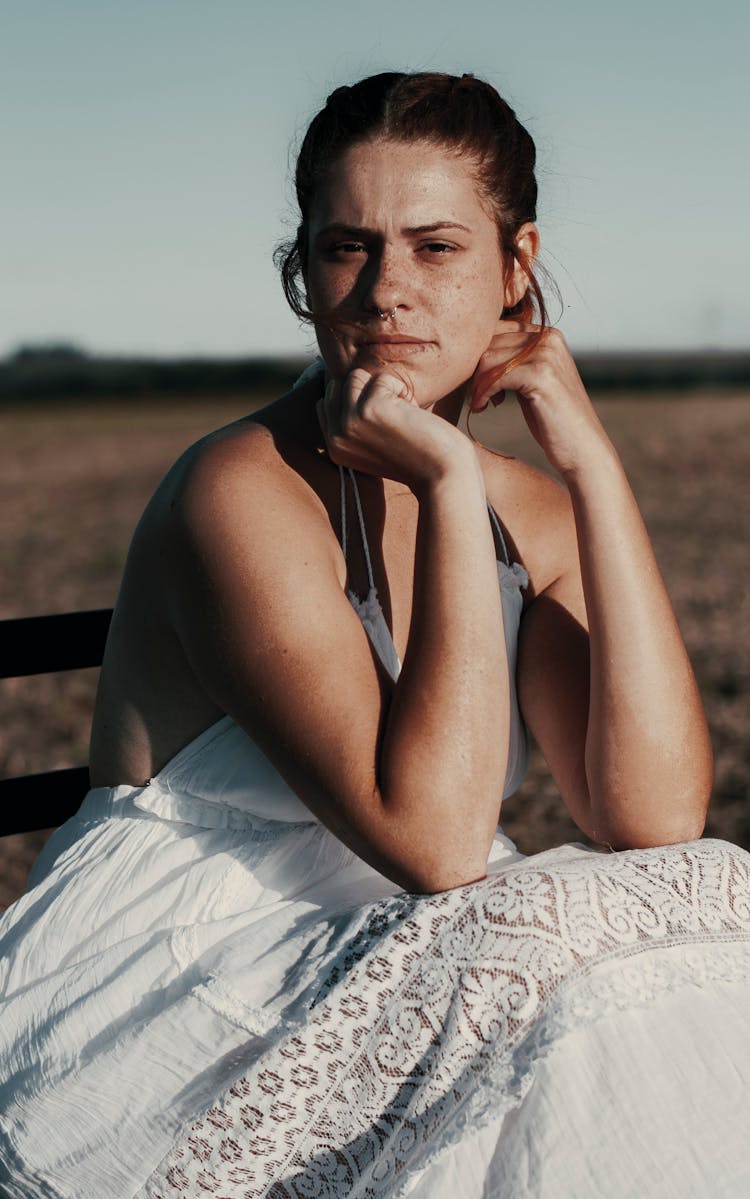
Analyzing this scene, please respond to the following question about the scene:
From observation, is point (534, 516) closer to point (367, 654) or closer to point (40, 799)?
point (367, 654)

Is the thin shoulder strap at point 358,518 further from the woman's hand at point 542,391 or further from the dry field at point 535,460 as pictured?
the dry field at point 535,460

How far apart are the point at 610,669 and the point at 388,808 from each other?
0.65 metres

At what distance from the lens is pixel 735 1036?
176 cm

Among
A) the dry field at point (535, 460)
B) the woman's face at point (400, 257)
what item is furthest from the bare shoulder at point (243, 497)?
the dry field at point (535, 460)

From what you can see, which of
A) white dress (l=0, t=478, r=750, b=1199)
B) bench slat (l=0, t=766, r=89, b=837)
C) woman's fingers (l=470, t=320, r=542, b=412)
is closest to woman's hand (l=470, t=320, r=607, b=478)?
woman's fingers (l=470, t=320, r=542, b=412)

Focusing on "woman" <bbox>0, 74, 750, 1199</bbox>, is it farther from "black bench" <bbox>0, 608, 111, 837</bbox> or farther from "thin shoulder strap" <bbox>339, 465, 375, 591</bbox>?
"black bench" <bbox>0, 608, 111, 837</bbox>

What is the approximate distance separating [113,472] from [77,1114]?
2242 centimetres

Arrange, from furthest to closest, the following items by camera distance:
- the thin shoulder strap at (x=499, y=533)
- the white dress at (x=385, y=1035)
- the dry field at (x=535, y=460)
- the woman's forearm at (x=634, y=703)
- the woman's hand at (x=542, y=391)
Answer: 1. the dry field at (x=535, y=460)
2. the thin shoulder strap at (x=499, y=533)
3. the woman's hand at (x=542, y=391)
4. the woman's forearm at (x=634, y=703)
5. the white dress at (x=385, y=1035)

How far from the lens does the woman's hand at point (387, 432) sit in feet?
7.14

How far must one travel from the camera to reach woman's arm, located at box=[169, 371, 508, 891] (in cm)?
199

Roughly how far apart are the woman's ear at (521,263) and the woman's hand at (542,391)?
2.2 inches

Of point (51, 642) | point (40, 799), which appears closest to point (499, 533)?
point (51, 642)

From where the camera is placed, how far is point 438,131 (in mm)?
2283

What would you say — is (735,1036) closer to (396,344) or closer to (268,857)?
(268,857)
